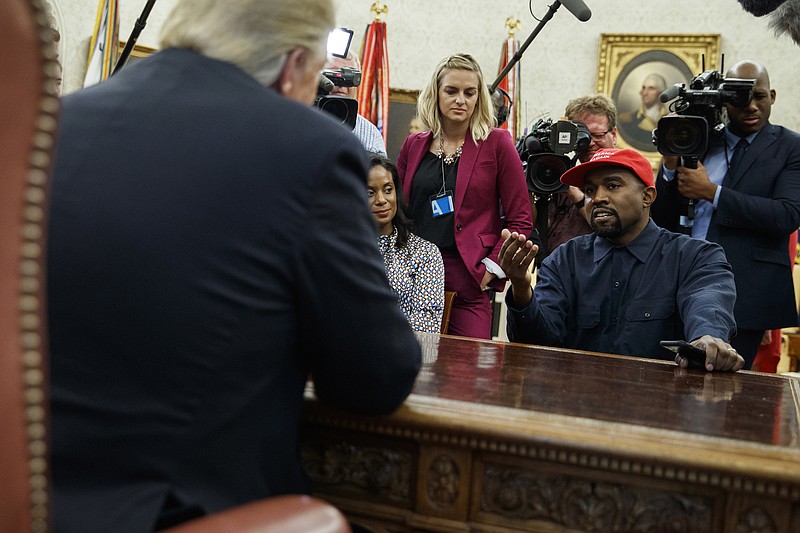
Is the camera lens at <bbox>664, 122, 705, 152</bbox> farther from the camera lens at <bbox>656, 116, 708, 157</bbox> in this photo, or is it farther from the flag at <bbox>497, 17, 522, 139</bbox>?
the flag at <bbox>497, 17, 522, 139</bbox>

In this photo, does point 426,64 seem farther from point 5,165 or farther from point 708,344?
point 5,165

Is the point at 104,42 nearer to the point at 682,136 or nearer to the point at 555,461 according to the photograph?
the point at 682,136

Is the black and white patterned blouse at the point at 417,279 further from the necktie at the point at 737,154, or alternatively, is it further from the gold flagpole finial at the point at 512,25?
the gold flagpole finial at the point at 512,25

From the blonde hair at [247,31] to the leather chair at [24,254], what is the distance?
55 centimetres

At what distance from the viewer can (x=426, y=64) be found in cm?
841

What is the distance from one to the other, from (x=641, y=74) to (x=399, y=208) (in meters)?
5.33

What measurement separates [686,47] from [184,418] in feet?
25.8

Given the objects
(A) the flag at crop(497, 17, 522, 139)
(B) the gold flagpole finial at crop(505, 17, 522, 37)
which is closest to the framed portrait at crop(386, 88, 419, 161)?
(A) the flag at crop(497, 17, 522, 139)

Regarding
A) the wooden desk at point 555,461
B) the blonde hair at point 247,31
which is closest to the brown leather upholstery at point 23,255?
the blonde hair at point 247,31

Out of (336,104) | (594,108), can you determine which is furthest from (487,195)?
(594,108)

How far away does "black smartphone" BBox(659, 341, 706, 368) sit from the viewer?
2.04 metres

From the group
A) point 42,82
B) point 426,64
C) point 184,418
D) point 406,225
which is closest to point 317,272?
point 184,418

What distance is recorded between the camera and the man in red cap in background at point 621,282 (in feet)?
8.16

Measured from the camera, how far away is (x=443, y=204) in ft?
11.7
